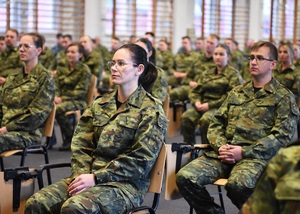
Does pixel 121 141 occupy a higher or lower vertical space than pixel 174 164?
higher

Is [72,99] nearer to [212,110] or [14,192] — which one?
[212,110]

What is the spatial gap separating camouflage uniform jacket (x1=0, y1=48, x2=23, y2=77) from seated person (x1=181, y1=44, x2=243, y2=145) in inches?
109

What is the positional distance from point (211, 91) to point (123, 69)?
3014 millimetres

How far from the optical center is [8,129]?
203 inches

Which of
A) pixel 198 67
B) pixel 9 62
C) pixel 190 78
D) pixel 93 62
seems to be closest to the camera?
pixel 9 62

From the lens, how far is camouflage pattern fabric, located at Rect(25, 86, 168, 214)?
10.3ft

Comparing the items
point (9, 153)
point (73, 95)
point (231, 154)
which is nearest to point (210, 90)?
point (73, 95)

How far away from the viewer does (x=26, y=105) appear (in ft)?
17.2

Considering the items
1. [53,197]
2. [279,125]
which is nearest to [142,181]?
[53,197]

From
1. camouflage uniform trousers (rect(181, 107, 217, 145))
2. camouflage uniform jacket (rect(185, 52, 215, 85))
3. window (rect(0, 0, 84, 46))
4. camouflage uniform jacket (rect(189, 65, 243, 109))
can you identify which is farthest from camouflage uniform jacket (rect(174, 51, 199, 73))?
camouflage uniform jacket (rect(189, 65, 243, 109))

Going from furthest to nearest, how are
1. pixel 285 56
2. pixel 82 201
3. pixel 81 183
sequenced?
1. pixel 285 56
2. pixel 81 183
3. pixel 82 201

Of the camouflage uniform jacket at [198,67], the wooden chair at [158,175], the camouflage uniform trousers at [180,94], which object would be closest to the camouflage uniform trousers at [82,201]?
the wooden chair at [158,175]

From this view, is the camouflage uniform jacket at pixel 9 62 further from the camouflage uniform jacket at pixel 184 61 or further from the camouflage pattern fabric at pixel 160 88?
the camouflage uniform jacket at pixel 184 61

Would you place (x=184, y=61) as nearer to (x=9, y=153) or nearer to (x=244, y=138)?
(x=9, y=153)
